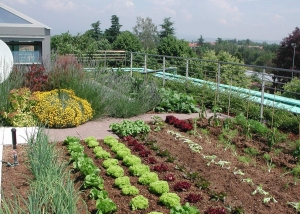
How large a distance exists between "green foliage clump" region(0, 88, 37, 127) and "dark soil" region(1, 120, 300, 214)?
146 centimetres

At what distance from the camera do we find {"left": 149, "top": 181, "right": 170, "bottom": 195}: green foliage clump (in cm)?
411

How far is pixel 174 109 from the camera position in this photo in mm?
8633

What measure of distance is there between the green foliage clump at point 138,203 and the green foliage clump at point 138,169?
0.84 metres

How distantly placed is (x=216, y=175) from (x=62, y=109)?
3.55 metres

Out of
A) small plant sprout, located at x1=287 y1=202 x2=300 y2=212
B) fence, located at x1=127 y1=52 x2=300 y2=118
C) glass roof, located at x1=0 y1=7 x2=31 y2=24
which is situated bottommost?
small plant sprout, located at x1=287 y1=202 x2=300 y2=212

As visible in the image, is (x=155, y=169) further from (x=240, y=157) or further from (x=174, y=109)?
(x=174, y=109)

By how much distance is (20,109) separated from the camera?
7.26m

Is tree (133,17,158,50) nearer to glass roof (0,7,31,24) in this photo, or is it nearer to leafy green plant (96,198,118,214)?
glass roof (0,7,31,24)

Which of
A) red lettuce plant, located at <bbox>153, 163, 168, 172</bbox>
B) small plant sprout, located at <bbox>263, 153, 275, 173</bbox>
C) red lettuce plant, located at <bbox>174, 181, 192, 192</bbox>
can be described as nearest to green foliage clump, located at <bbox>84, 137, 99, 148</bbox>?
red lettuce plant, located at <bbox>153, 163, 168, 172</bbox>

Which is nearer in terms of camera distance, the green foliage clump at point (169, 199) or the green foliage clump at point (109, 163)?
the green foliage clump at point (169, 199)

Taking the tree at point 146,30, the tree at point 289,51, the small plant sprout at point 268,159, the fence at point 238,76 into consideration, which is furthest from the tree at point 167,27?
the small plant sprout at point 268,159

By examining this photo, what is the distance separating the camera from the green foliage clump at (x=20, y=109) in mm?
7125

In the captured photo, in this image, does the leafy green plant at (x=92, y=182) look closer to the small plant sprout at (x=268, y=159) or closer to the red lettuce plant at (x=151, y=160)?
the red lettuce plant at (x=151, y=160)

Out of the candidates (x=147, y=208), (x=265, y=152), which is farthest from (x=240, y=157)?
(x=147, y=208)
